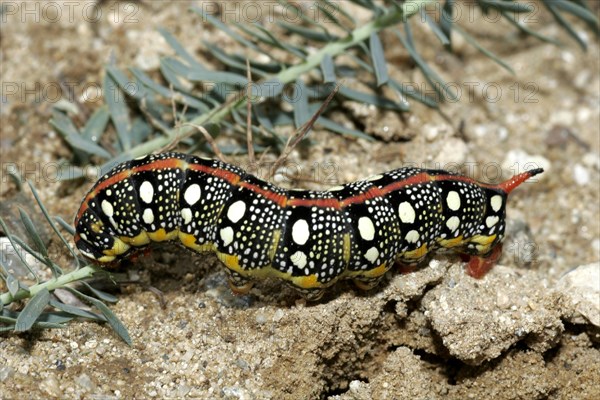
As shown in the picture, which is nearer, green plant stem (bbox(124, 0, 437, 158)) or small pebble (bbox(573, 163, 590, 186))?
green plant stem (bbox(124, 0, 437, 158))

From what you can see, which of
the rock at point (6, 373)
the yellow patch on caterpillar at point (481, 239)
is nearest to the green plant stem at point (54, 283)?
the rock at point (6, 373)

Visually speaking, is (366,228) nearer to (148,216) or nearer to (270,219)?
(270,219)

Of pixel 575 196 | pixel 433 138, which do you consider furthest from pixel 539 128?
pixel 433 138

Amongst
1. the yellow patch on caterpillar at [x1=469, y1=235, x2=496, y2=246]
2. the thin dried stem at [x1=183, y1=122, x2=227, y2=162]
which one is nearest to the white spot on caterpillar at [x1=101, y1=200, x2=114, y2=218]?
the thin dried stem at [x1=183, y1=122, x2=227, y2=162]

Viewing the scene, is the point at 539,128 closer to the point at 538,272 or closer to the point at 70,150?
the point at 538,272

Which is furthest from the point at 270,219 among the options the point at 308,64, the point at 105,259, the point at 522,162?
the point at 522,162

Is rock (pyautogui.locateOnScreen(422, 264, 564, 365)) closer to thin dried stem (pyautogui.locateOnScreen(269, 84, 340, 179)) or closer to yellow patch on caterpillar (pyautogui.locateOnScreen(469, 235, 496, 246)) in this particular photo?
yellow patch on caterpillar (pyautogui.locateOnScreen(469, 235, 496, 246))
